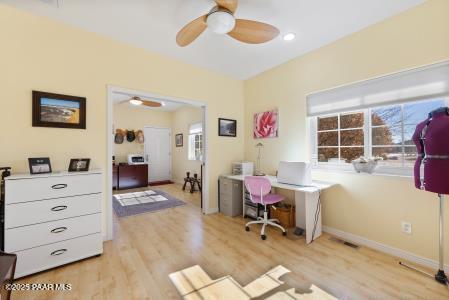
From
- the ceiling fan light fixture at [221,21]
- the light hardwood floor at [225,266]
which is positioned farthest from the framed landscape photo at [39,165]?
Answer: the ceiling fan light fixture at [221,21]

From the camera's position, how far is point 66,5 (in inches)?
82.1

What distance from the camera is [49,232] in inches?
76.9

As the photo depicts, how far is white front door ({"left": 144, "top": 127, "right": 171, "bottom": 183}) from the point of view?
6.62 m

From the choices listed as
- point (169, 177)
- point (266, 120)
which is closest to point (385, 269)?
point (266, 120)

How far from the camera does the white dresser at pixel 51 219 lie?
180 centimetres

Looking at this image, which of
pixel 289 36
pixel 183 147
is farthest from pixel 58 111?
pixel 183 147

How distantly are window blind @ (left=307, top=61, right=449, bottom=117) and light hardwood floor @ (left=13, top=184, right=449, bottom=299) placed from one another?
70.2 inches

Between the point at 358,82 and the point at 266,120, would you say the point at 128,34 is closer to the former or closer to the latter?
the point at 266,120

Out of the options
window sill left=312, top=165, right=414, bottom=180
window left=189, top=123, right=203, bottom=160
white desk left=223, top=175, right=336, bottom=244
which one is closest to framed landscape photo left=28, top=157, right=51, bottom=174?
white desk left=223, top=175, right=336, bottom=244

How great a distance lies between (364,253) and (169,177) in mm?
6017

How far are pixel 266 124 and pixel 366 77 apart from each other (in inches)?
64.9

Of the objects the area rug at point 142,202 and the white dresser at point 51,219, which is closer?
the white dresser at point 51,219

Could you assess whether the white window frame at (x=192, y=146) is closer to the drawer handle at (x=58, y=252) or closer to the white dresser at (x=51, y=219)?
the white dresser at (x=51, y=219)

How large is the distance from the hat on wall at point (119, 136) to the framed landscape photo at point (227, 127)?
3.82 metres
